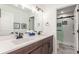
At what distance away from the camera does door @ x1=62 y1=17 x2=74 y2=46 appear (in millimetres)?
1382

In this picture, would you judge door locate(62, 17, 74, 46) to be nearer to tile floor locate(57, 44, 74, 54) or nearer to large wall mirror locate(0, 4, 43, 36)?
tile floor locate(57, 44, 74, 54)

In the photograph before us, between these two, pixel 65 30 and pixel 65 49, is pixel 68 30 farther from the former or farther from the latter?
pixel 65 49

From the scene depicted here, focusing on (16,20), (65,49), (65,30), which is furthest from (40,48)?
(16,20)

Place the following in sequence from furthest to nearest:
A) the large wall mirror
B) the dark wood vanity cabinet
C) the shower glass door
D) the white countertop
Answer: the shower glass door → the large wall mirror → the dark wood vanity cabinet → the white countertop

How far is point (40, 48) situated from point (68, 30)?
1.88ft

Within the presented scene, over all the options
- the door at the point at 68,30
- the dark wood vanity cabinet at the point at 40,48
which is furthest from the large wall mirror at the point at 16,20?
the door at the point at 68,30

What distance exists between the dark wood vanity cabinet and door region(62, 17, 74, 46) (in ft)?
0.88

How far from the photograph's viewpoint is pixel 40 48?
59.8 inches

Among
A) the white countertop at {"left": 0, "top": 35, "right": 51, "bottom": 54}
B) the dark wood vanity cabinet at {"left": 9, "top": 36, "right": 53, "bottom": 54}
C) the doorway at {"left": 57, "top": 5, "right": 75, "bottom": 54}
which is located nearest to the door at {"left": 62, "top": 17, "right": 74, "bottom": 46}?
the doorway at {"left": 57, "top": 5, "right": 75, "bottom": 54}

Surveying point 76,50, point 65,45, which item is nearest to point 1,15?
point 65,45

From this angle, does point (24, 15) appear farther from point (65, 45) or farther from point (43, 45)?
point (65, 45)

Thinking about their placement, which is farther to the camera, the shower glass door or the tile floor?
the shower glass door

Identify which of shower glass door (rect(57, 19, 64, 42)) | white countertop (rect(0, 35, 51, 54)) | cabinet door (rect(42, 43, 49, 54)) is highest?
shower glass door (rect(57, 19, 64, 42))
